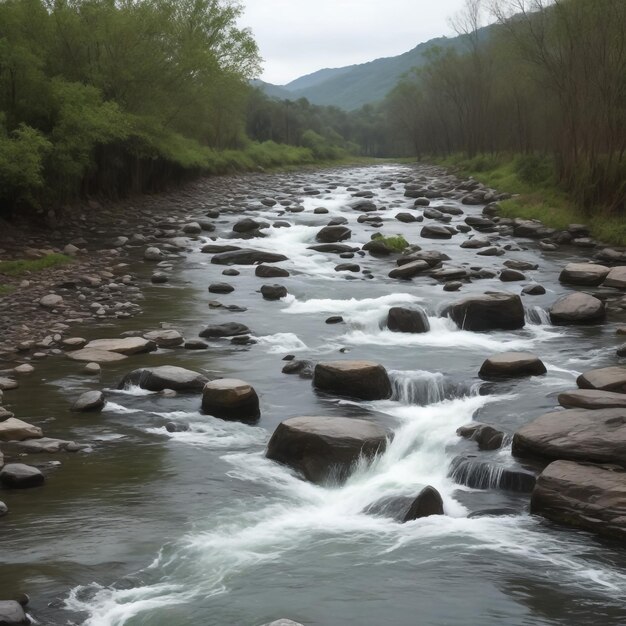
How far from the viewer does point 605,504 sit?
703 cm

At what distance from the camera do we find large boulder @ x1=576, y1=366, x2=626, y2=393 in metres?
9.88

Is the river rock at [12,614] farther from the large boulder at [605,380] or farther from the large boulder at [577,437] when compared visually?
the large boulder at [605,380]

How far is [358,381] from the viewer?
10.8m

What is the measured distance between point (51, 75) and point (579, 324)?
63.5 ft

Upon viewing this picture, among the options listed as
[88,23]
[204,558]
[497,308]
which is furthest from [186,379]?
[88,23]

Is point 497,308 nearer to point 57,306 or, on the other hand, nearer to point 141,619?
point 57,306

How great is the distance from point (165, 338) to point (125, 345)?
2.56 feet

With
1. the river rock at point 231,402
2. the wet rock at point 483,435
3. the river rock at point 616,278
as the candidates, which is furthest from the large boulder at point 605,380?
the river rock at point 616,278

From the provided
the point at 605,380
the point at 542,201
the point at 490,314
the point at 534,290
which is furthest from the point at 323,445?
the point at 542,201

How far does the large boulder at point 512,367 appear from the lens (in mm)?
11453

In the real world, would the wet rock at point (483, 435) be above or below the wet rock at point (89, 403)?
below

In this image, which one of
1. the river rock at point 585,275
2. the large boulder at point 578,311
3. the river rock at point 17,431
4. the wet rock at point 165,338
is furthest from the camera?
the river rock at point 585,275

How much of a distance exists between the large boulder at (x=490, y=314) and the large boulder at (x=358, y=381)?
408 cm

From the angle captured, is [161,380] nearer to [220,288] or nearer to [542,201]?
[220,288]
